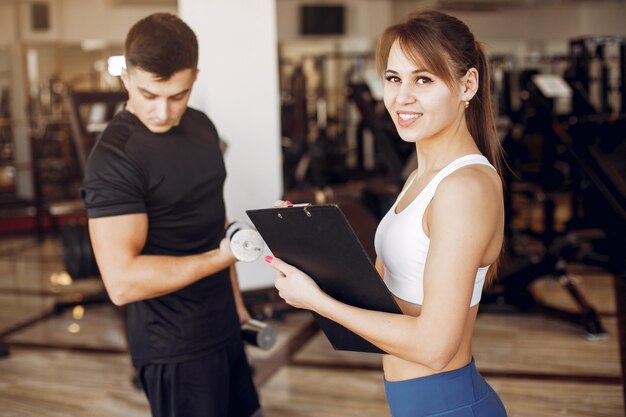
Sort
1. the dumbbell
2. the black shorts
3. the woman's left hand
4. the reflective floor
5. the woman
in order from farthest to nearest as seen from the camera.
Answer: the reflective floor < the black shorts < the dumbbell < the woman's left hand < the woman

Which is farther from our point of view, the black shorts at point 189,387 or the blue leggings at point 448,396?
the black shorts at point 189,387

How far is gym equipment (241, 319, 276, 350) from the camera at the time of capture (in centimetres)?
206

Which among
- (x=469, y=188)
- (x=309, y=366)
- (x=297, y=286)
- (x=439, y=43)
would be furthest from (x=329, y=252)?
(x=309, y=366)

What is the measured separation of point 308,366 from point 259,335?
6.58ft

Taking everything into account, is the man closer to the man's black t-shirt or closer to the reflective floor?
the man's black t-shirt

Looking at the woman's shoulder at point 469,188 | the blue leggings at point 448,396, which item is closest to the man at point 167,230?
the blue leggings at point 448,396

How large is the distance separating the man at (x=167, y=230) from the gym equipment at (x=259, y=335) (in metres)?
0.04

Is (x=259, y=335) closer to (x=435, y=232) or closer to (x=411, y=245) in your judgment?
(x=411, y=245)

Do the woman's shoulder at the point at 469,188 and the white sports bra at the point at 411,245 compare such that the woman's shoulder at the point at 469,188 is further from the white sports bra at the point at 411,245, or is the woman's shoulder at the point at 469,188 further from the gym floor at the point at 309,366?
the gym floor at the point at 309,366

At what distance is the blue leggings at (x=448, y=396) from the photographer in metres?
1.40

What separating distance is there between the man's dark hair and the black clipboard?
0.61 metres

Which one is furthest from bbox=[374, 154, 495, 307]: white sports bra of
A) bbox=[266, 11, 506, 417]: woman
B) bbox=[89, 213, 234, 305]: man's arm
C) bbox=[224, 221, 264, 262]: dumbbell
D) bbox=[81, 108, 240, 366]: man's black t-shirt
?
bbox=[81, 108, 240, 366]: man's black t-shirt

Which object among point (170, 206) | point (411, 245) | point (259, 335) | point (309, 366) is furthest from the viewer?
point (309, 366)

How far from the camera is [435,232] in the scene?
125 centimetres
